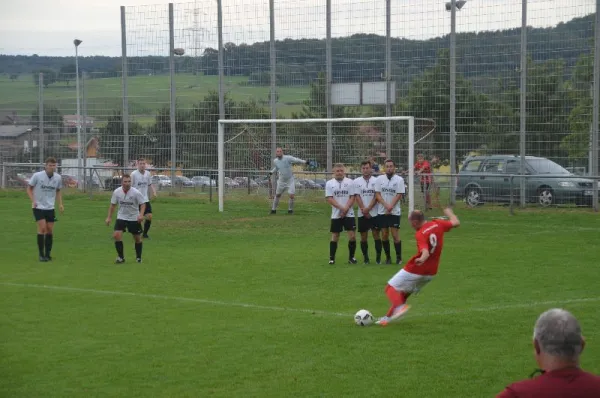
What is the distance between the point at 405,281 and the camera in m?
12.8

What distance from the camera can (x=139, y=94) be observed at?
4038cm

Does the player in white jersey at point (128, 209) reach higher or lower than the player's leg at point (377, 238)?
higher

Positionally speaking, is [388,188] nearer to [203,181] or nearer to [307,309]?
[307,309]

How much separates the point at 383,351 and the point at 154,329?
11.0ft

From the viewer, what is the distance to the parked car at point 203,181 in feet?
118

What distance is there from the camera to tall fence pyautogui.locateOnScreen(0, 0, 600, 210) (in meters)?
31.5


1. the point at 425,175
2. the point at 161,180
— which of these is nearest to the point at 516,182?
the point at 425,175

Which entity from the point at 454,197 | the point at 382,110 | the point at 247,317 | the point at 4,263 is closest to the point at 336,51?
the point at 382,110

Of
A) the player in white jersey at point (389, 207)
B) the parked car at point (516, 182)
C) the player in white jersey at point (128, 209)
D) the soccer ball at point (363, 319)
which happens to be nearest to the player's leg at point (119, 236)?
the player in white jersey at point (128, 209)

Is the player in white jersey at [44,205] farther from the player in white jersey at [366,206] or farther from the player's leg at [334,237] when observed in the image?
the player in white jersey at [366,206]

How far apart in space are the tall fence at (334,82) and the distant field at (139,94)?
0.06 metres

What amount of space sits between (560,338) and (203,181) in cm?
3225

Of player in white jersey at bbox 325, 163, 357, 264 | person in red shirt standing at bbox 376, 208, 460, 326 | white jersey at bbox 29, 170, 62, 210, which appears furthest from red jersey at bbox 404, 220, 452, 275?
white jersey at bbox 29, 170, 62, 210

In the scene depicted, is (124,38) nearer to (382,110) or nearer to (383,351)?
(382,110)
